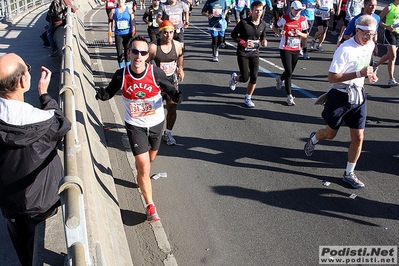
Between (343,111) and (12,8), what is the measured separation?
2170cm

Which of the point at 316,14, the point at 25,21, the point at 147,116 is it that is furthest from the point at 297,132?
the point at 25,21

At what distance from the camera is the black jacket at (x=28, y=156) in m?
2.89

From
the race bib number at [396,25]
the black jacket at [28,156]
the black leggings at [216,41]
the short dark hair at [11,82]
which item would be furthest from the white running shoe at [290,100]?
the short dark hair at [11,82]

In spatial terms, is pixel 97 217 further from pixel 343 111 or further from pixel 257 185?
pixel 343 111

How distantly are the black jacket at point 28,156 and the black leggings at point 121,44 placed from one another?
26.2ft

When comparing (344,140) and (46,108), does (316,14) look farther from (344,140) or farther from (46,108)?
(46,108)

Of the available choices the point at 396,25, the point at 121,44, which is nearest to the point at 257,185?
the point at 396,25

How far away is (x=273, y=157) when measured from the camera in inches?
256

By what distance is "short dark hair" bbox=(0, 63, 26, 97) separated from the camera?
2977 mm

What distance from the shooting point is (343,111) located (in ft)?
18.0

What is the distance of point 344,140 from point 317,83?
140 inches

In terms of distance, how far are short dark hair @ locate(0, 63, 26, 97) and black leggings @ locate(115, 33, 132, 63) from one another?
8.04m

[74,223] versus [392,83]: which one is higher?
[74,223]
